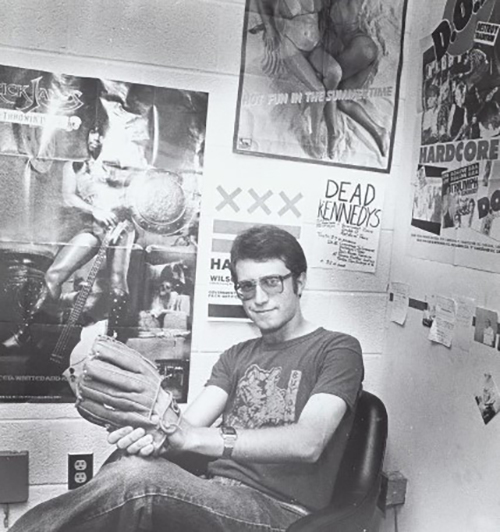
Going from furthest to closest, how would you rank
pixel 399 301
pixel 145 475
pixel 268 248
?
pixel 399 301 < pixel 268 248 < pixel 145 475

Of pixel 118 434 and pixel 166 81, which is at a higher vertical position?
pixel 166 81

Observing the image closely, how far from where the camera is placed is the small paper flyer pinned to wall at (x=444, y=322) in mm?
1553

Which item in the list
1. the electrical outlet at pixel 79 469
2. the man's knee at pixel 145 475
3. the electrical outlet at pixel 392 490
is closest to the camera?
the man's knee at pixel 145 475

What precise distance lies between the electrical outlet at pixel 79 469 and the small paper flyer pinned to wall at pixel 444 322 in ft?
2.71

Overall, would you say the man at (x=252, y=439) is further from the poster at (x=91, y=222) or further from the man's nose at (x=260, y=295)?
the poster at (x=91, y=222)

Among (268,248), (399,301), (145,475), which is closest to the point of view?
(145,475)

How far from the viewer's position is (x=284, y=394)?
4.92 ft

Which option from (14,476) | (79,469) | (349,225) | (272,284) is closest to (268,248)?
(272,284)

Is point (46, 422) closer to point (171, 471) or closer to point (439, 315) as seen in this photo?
point (171, 471)

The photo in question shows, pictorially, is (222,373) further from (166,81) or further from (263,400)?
(166,81)

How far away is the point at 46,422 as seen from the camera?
1.52 m

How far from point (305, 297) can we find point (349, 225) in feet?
0.64

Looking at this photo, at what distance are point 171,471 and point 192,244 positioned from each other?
0.49 m

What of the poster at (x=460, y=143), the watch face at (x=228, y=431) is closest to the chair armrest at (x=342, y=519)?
the watch face at (x=228, y=431)
